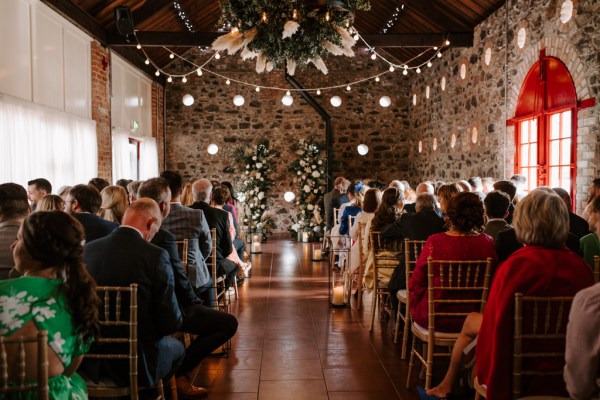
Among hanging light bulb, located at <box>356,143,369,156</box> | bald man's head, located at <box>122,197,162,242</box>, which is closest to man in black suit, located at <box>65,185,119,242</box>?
bald man's head, located at <box>122,197,162,242</box>

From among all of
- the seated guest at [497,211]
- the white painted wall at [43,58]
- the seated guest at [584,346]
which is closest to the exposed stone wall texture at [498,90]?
the seated guest at [497,211]

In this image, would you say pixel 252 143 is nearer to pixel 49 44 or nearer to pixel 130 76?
pixel 130 76

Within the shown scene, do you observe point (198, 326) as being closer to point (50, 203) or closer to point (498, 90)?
point (50, 203)

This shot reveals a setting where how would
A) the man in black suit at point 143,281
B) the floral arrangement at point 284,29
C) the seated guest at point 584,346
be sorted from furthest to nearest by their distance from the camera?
the floral arrangement at point 284,29
the man in black suit at point 143,281
the seated guest at point 584,346

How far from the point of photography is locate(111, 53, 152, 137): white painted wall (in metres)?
10.4

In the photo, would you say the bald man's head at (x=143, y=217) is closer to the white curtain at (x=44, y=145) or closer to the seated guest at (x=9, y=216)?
the seated guest at (x=9, y=216)

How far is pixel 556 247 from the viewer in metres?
2.57

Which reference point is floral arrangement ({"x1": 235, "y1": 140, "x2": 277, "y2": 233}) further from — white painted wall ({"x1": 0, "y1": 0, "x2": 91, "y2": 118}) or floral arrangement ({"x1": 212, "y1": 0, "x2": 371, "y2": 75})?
floral arrangement ({"x1": 212, "y1": 0, "x2": 371, "y2": 75})

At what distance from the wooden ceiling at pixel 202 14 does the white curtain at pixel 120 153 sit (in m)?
Result: 1.44

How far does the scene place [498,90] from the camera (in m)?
8.48

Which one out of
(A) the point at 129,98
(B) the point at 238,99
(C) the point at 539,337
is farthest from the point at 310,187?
(C) the point at 539,337

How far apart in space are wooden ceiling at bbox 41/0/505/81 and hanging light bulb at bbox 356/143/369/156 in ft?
8.93

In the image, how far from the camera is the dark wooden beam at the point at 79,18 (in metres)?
7.52

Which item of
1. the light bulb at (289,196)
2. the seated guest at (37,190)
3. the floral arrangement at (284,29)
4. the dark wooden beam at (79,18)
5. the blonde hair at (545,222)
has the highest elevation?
the dark wooden beam at (79,18)
